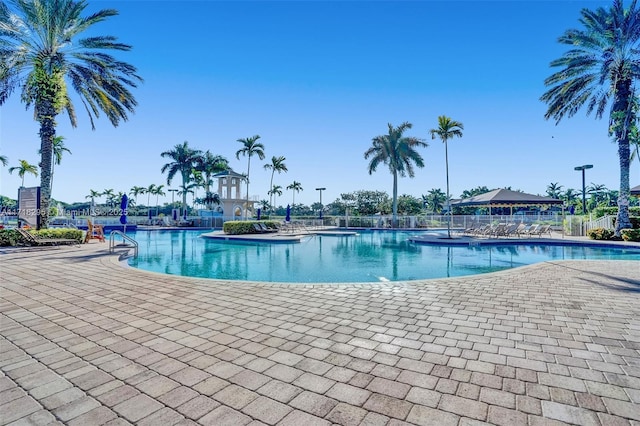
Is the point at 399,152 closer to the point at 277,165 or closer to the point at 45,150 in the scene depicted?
the point at 277,165

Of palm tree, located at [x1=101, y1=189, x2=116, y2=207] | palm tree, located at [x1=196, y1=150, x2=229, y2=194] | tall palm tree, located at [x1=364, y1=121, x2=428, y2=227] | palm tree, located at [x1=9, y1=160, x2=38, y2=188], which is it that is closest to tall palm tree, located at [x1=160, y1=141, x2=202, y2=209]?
palm tree, located at [x1=196, y1=150, x2=229, y2=194]

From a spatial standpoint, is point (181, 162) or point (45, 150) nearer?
point (45, 150)

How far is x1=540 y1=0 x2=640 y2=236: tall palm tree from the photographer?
1427 centimetres

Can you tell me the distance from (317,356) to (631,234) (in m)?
18.7

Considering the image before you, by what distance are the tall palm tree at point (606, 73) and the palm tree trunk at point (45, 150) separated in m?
22.9

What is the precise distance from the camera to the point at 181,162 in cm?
4138

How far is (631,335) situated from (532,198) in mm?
20662

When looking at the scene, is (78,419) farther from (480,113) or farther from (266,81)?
(480,113)

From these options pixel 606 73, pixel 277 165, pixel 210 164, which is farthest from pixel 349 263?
pixel 210 164

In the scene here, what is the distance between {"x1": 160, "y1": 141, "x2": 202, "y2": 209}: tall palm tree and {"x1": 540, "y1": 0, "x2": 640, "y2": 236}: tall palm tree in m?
38.3

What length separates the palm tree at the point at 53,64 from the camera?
11.7m

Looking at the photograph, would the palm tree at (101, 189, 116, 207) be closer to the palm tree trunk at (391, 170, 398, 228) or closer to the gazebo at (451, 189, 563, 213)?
the palm tree trunk at (391, 170, 398, 228)

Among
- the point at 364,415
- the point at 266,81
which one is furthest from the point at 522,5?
the point at 364,415

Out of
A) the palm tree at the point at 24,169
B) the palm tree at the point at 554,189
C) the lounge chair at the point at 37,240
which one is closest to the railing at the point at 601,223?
the lounge chair at the point at 37,240
